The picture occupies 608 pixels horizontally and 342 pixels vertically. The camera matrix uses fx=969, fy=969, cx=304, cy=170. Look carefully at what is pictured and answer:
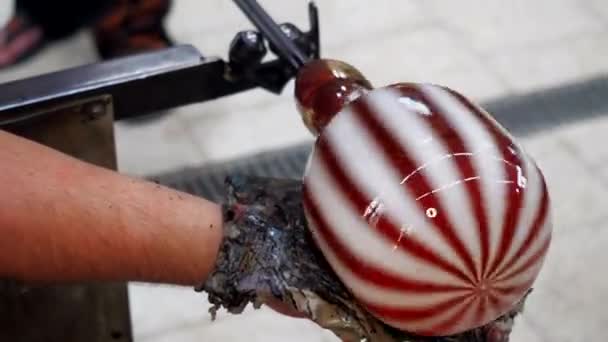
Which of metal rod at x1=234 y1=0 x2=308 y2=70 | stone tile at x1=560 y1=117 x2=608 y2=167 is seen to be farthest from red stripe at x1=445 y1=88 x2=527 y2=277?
stone tile at x1=560 y1=117 x2=608 y2=167

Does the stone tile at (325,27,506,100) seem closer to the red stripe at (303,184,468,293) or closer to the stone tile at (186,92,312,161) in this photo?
the stone tile at (186,92,312,161)

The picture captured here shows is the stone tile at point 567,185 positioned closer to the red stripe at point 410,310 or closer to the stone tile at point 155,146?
the stone tile at point 155,146

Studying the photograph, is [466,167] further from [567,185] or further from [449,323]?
[567,185]

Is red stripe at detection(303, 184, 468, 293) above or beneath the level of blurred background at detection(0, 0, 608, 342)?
above

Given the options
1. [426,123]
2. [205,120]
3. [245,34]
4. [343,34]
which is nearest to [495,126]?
[426,123]

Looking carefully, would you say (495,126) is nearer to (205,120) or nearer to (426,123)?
(426,123)

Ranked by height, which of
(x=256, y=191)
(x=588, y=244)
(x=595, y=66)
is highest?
(x=256, y=191)

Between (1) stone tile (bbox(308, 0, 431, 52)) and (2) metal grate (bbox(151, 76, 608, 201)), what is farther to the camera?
(1) stone tile (bbox(308, 0, 431, 52))

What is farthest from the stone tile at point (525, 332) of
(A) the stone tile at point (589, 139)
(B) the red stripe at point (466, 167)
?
(B) the red stripe at point (466, 167)
